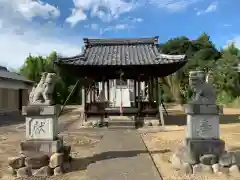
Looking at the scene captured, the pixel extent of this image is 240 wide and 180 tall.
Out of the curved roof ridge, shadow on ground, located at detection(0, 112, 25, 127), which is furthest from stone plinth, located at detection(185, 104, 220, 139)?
shadow on ground, located at detection(0, 112, 25, 127)

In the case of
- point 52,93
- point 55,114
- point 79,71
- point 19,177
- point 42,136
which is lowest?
point 19,177

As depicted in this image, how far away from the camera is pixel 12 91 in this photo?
2502cm

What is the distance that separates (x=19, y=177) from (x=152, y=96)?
10656 mm

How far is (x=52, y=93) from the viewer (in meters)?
6.23

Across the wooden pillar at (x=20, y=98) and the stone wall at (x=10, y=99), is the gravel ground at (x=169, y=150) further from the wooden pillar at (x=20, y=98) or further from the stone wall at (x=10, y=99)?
the wooden pillar at (x=20, y=98)

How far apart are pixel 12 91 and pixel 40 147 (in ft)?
68.6

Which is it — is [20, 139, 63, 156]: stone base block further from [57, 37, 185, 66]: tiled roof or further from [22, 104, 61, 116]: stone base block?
[57, 37, 185, 66]: tiled roof

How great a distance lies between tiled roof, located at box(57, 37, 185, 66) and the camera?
13.6m

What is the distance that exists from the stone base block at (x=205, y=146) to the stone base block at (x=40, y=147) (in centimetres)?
295

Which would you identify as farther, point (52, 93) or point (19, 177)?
point (52, 93)

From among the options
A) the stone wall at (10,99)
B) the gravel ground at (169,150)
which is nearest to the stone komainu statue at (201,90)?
the gravel ground at (169,150)

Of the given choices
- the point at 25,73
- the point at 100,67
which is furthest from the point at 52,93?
the point at 25,73

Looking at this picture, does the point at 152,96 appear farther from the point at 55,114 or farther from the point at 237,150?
the point at 55,114

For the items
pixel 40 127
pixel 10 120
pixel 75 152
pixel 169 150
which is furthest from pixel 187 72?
pixel 40 127
